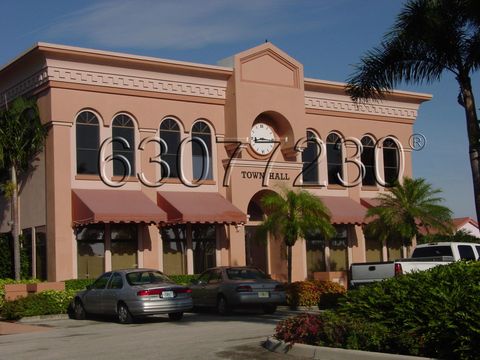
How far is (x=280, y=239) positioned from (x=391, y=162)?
8.68 m

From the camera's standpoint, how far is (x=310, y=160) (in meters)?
34.9

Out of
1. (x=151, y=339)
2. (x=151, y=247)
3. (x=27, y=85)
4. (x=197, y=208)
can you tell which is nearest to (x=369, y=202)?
(x=197, y=208)

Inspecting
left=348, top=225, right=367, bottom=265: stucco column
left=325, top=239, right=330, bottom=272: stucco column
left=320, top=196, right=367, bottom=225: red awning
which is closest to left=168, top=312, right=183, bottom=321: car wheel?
left=320, top=196, right=367, bottom=225: red awning

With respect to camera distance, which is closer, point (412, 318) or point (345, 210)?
point (412, 318)

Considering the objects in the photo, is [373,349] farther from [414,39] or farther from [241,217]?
[241,217]

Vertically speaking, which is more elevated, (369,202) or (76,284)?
(369,202)

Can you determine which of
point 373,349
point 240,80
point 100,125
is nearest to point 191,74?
point 240,80

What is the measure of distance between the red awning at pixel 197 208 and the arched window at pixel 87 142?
2857mm

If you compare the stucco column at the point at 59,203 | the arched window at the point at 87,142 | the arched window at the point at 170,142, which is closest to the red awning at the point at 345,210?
the arched window at the point at 170,142

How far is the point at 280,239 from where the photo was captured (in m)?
32.1

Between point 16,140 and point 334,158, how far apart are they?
48.4 ft

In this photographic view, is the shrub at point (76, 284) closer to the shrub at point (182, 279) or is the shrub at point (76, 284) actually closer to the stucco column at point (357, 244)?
the shrub at point (182, 279)

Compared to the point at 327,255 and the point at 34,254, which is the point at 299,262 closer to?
the point at 327,255

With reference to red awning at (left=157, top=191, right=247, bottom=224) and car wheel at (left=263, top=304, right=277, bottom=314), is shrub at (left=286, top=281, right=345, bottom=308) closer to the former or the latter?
car wheel at (left=263, top=304, right=277, bottom=314)
